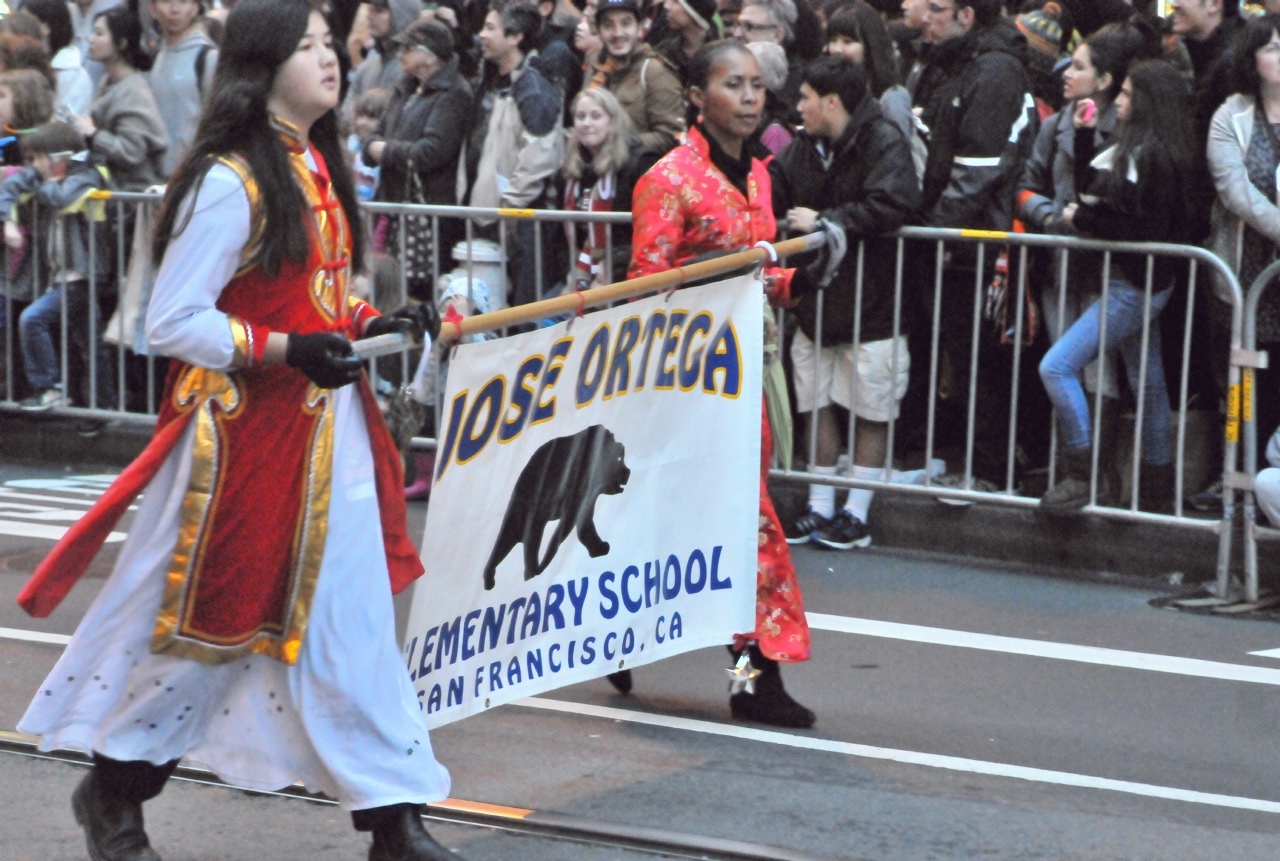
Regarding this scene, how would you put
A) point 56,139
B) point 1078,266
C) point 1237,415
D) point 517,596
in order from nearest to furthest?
point 517,596, point 1237,415, point 1078,266, point 56,139

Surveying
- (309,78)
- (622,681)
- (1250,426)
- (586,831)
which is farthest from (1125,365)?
(309,78)

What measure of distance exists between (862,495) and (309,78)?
184 inches

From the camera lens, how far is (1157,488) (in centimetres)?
775

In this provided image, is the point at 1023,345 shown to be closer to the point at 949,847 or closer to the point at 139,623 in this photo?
the point at 949,847

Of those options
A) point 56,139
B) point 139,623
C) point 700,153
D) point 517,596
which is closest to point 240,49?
point 139,623

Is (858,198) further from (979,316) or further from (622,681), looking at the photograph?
(622,681)

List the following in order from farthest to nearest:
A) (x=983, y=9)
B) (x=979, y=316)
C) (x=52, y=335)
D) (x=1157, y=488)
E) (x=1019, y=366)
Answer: (x=52, y=335) < (x=983, y=9) < (x=1019, y=366) < (x=979, y=316) < (x=1157, y=488)

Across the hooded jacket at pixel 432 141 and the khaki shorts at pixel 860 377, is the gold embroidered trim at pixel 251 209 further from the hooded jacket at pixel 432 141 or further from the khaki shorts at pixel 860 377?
the hooded jacket at pixel 432 141

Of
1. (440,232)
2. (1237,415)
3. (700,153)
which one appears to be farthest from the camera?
(440,232)

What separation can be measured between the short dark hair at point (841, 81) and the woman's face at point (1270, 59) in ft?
5.13

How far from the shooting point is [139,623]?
13.3 feet

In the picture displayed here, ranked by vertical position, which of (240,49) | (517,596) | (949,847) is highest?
(240,49)

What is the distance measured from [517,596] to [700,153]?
1.58 meters

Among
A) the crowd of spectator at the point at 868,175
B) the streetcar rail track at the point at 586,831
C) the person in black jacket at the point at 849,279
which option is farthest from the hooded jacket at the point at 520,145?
the streetcar rail track at the point at 586,831
